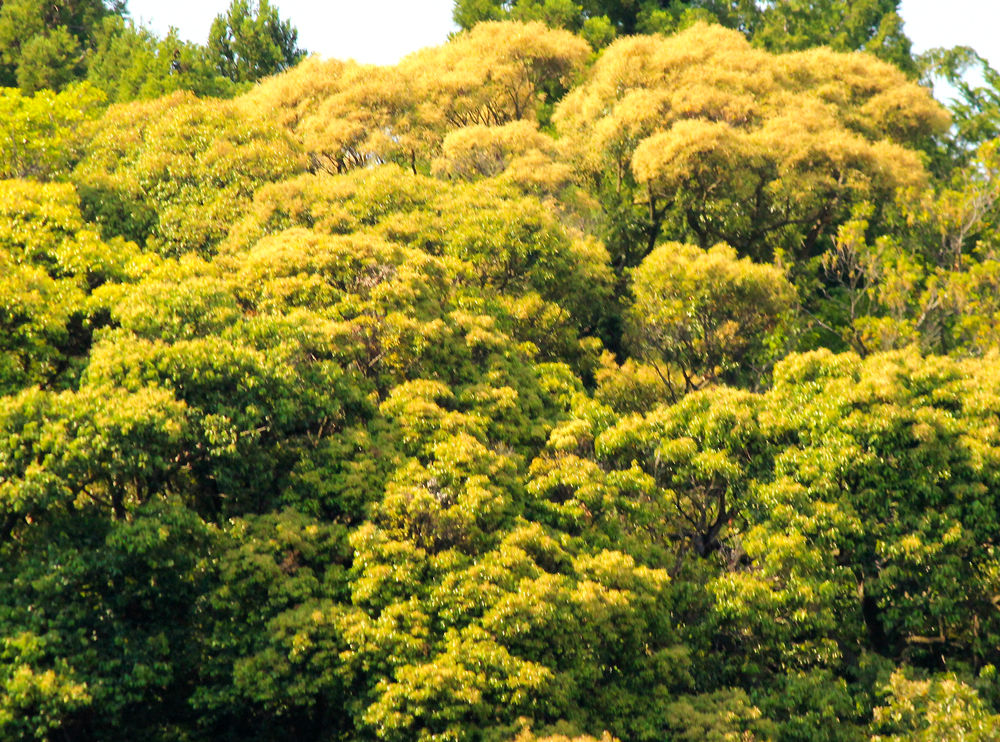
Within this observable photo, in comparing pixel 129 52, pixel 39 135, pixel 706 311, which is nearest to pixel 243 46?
pixel 129 52

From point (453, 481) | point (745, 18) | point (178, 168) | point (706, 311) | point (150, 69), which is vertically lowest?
point (453, 481)

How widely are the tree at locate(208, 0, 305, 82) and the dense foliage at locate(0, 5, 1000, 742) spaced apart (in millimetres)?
33611

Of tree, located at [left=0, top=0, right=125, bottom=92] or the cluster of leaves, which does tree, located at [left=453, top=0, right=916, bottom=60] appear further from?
tree, located at [left=0, top=0, right=125, bottom=92]

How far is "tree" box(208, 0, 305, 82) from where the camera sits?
7704cm

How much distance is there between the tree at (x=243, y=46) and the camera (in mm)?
77044

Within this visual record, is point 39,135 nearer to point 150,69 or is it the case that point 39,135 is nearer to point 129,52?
point 150,69

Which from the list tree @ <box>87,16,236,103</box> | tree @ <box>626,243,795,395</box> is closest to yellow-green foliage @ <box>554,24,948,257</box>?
tree @ <box>626,243,795,395</box>

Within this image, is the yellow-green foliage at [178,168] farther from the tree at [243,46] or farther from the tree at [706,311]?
the tree at [243,46]

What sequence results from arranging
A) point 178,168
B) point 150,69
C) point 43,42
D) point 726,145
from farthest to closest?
point 43,42 → point 150,69 → point 726,145 → point 178,168

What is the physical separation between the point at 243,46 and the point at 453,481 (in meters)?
55.9

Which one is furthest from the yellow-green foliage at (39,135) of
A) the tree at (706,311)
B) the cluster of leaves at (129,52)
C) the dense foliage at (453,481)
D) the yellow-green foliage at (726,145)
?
the tree at (706,311)

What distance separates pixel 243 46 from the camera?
77375mm

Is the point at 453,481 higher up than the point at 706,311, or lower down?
lower down

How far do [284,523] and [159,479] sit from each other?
3.65 metres
